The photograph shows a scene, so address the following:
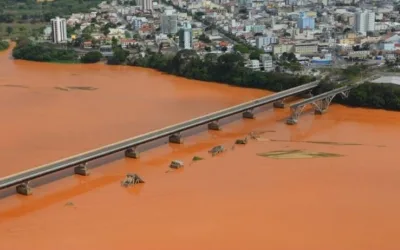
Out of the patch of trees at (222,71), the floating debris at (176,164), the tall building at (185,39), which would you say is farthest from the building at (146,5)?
the floating debris at (176,164)

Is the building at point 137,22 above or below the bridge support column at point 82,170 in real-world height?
above

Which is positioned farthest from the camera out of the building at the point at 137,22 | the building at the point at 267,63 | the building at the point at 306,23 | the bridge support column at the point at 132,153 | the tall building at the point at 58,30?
the building at the point at 137,22

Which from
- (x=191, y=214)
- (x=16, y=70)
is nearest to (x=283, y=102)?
(x=191, y=214)

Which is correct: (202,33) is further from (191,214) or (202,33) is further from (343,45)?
(191,214)

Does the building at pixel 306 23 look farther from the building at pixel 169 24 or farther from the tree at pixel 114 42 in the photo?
the tree at pixel 114 42

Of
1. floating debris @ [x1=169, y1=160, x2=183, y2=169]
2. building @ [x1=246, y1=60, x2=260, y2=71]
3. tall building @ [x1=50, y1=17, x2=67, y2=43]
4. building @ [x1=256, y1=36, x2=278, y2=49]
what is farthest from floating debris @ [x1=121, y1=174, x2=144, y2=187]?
tall building @ [x1=50, y1=17, x2=67, y2=43]

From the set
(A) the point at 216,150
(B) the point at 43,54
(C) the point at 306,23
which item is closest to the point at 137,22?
(C) the point at 306,23
